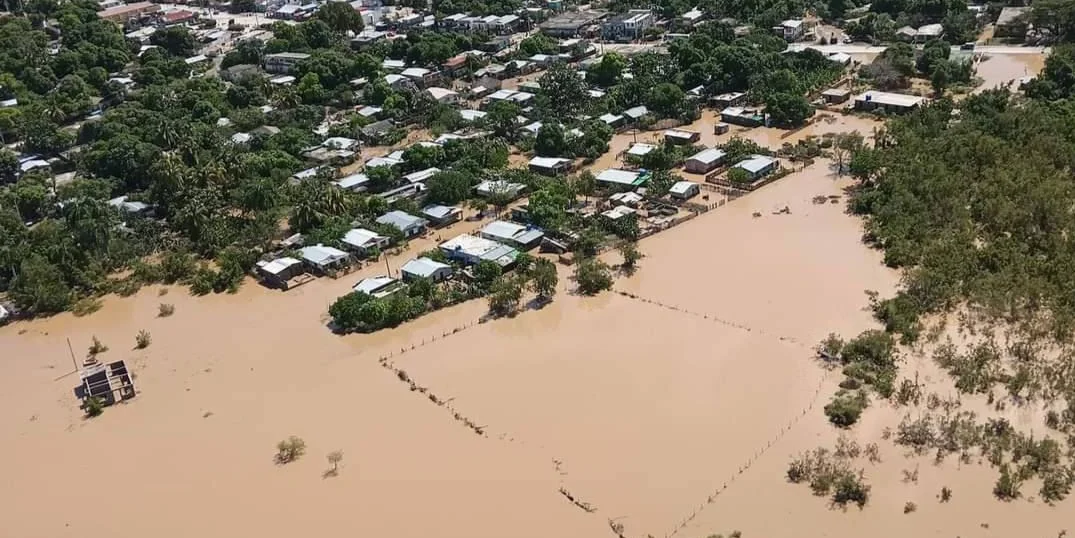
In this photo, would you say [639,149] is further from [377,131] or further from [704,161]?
[377,131]

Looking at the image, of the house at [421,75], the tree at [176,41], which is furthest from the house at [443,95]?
the tree at [176,41]

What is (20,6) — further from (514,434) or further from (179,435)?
(514,434)

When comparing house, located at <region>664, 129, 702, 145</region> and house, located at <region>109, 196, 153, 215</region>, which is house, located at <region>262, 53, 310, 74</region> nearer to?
house, located at <region>109, 196, 153, 215</region>

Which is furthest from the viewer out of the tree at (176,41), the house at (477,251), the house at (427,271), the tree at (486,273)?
the tree at (176,41)

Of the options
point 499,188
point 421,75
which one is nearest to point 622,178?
point 499,188

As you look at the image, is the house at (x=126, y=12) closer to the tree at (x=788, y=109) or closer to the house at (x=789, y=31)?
the house at (x=789, y=31)

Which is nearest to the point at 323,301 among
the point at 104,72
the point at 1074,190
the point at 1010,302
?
the point at 1010,302
